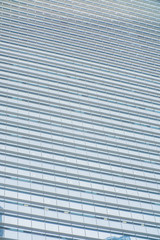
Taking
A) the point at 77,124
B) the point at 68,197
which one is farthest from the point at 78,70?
the point at 68,197

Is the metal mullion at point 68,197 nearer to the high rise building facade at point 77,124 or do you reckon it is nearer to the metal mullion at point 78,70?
the high rise building facade at point 77,124

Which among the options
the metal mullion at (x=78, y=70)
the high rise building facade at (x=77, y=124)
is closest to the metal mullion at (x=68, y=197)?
the high rise building facade at (x=77, y=124)

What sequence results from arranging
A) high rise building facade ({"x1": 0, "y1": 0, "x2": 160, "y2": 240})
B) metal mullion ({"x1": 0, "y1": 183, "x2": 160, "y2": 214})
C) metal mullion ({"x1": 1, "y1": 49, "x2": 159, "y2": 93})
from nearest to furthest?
metal mullion ({"x1": 0, "y1": 183, "x2": 160, "y2": 214})
high rise building facade ({"x1": 0, "y1": 0, "x2": 160, "y2": 240})
metal mullion ({"x1": 1, "y1": 49, "x2": 159, "y2": 93})

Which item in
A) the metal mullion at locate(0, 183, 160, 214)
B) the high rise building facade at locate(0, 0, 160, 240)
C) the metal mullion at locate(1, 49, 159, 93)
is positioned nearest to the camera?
the metal mullion at locate(0, 183, 160, 214)

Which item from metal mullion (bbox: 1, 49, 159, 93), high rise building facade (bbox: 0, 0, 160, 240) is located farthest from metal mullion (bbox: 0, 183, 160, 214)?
metal mullion (bbox: 1, 49, 159, 93)

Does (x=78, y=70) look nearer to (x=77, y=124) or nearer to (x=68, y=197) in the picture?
(x=77, y=124)

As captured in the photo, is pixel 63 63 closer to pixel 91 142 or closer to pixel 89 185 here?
pixel 91 142

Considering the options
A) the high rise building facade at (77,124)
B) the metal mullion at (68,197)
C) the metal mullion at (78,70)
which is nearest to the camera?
the metal mullion at (68,197)

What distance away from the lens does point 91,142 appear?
148ft

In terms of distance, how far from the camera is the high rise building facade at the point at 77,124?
37406mm

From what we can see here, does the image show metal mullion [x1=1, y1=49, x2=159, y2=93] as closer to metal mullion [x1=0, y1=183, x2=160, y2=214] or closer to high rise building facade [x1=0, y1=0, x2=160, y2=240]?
high rise building facade [x1=0, y1=0, x2=160, y2=240]

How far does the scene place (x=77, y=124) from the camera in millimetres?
46125

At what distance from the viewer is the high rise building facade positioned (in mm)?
37406

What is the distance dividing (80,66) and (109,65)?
4.64 meters
